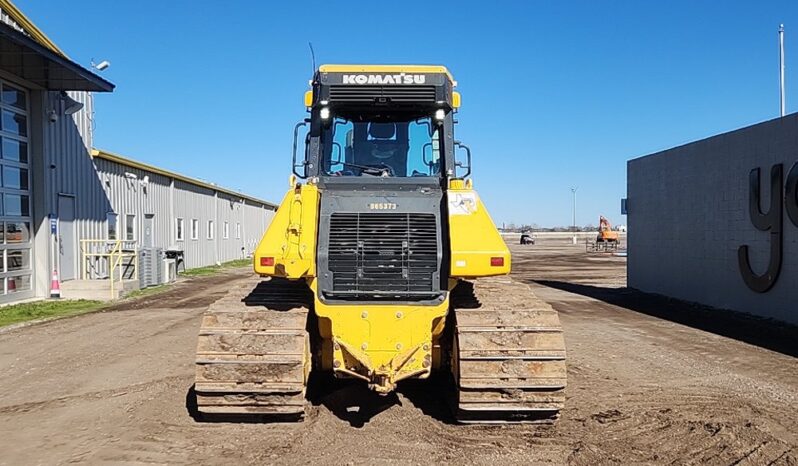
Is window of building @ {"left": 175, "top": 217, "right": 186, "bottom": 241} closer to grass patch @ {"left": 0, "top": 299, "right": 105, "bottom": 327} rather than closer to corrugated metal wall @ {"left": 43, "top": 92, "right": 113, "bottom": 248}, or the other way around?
corrugated metal wall @ {"left": 43, "top": 92, "right": 113, "bottom": 248}

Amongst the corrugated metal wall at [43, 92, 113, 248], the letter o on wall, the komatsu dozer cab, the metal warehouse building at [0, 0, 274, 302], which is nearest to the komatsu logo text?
the komatsu dozer cab

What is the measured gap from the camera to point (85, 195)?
20047 millimetres

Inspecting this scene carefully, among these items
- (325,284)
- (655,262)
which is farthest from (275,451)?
(655,262)

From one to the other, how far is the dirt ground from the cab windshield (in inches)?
99.3

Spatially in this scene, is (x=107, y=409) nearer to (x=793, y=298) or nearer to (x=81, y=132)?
(x=793, y=298)

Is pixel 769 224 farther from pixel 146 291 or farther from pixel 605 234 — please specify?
pixel 605 234

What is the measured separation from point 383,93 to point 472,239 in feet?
6.23

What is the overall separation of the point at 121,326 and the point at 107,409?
21.9ft

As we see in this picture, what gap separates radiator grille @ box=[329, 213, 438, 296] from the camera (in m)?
6.09

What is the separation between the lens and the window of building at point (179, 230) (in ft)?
99.8

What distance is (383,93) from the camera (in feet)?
22.5

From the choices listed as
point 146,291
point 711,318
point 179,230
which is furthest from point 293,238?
point 179,230

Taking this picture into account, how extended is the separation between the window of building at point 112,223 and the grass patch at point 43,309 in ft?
15.8

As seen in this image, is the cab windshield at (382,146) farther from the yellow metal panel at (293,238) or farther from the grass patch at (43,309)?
the grass patch at (43,309)
